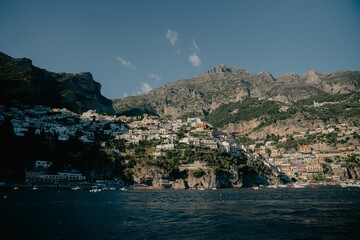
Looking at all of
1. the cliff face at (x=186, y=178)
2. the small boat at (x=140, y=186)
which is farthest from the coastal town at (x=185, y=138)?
the cliff face at (x=186, y=178)

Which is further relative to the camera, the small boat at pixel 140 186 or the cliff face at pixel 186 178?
the cliff face at pixel 186 178

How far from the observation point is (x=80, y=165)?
121938 mm

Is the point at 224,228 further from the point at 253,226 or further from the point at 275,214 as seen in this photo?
the point at 275,214

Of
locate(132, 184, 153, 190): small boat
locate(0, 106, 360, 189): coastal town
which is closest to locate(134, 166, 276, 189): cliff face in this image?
locate(132, 184, 153, 190): small boat

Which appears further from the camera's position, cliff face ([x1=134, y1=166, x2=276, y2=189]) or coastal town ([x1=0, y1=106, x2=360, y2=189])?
coastal town ([x1=0, y1=106, x2=360, y2=189])

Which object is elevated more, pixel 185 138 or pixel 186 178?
pixel 185 138

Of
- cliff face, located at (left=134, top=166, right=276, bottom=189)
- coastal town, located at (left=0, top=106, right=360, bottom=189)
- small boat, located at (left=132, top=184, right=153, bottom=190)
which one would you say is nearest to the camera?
small boat, located at (left=132, top=184, right=153, bottom=190)

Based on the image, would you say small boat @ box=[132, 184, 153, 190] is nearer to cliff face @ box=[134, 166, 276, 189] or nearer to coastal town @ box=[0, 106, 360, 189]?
cliff face @ box=[134, 166, 276, 189]

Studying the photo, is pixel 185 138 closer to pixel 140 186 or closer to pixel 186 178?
pixel 186 178

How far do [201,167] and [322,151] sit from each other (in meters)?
93.2

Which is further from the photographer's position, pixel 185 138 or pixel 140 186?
pixel 185 138

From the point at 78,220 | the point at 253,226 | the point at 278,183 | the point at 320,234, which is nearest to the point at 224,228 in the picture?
the point at 253,226

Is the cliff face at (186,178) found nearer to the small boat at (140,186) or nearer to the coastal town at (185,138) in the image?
the small boat at (140,186)

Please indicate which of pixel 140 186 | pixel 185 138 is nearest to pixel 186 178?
pixel 140 186
